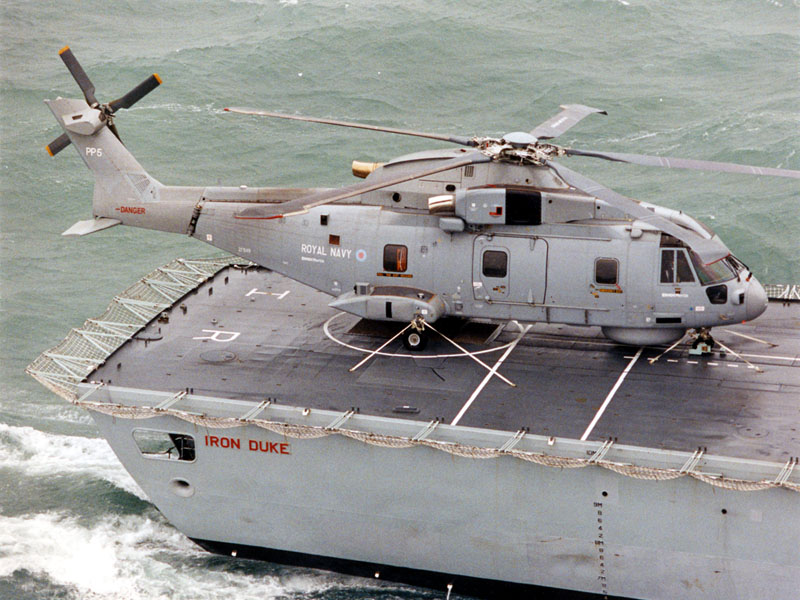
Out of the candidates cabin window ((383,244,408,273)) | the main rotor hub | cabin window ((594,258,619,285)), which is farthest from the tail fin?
cabin window ((594,258,619,285))

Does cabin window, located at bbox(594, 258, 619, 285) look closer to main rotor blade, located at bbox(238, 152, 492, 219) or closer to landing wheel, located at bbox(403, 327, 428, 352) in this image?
main rotor blade, located at bbox(238, 152, 492, 219)

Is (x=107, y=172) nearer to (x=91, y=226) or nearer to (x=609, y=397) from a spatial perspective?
(x=91, y=226)

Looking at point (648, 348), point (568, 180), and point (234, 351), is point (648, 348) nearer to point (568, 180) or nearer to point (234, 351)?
point (568, 180)

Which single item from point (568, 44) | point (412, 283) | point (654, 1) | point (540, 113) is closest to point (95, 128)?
point (412, 283)

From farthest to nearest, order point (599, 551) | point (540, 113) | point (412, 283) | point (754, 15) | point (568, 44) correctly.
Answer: point (754, 15) < point (568, 44) < point (540, 113) < point (412, 283) < point (599, 551)

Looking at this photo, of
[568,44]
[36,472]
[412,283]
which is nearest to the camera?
[412,283]

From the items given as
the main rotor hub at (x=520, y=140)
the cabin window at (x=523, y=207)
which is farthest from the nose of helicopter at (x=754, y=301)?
the main rotor hub at (x=520, y=140)
